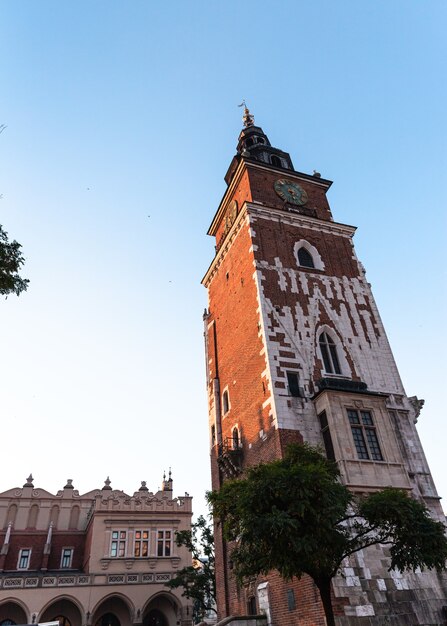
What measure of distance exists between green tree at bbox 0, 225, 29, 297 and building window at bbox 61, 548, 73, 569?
34572 millimetres

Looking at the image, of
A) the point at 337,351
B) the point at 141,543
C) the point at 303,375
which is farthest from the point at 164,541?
the point at 337,351

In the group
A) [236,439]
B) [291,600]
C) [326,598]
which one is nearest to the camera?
[326,598]

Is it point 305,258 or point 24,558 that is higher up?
point 305,258

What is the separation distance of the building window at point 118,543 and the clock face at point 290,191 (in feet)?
92.4

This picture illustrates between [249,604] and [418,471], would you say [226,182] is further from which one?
[249,604]

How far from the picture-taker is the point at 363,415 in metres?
19.4

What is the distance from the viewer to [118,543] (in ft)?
117

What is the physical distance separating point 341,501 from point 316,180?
24.4m

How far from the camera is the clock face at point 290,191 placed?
29.5 metres

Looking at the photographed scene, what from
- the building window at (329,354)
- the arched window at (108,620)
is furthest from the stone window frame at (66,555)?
the building window at (329,354)

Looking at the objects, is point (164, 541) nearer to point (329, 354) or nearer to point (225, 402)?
point (225, 402)

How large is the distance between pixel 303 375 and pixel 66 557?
30024 millimetres

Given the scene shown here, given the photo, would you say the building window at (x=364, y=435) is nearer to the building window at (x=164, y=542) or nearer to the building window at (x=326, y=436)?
the building window at (x=326, y=436)

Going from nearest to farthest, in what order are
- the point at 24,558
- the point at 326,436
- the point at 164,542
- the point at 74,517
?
the point at 326,436 → the point at 164,542 → the point at 24,558 → the point at 74,517
